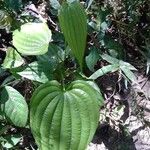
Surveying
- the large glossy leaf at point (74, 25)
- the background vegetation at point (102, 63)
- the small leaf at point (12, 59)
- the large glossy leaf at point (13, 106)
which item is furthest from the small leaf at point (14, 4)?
the large glossy leaf at point (74, 25)

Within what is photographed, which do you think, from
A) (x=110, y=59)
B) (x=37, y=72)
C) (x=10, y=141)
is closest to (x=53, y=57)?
(x=37, y=72)

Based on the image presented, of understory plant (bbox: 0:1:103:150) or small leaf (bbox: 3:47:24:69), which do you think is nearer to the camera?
understory plant (bbox: 0:1:103:150)

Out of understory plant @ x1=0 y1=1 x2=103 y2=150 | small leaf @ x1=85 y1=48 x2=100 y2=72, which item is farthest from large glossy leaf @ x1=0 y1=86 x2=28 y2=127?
small leaf @ x1=85 y1=48 x2=100 y2=72

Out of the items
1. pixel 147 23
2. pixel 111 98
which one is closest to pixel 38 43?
pixel 111 98

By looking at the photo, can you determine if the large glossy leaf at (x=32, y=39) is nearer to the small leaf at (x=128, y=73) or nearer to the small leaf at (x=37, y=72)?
the small leaf at (x=37, y=72)

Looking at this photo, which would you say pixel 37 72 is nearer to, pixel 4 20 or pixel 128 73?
pixel 4 20

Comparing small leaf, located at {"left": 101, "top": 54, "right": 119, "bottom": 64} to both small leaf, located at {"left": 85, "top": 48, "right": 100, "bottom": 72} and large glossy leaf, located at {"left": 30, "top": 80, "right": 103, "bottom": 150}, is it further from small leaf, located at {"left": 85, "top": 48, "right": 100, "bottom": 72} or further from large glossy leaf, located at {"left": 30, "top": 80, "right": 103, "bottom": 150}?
large glossy leaf, located at {"left": 30, "top": 80, "right": 103, "bottom": 150}

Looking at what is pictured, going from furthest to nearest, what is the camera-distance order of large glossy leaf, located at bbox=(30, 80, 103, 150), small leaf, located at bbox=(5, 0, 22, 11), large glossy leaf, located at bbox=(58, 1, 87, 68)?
small leaf, located at bbox=(5, 0, 22, 11) < large glossy leaf, located at bbox=(30, 80, 103, 150) < large glossy leaf, located at bbox=(58, 1, 87, 68)

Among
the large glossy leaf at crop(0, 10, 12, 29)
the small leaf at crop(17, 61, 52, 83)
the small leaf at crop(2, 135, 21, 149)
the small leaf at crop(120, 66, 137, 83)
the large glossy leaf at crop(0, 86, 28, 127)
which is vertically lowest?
the small leaf at crop(2, 135, 21, 149)
